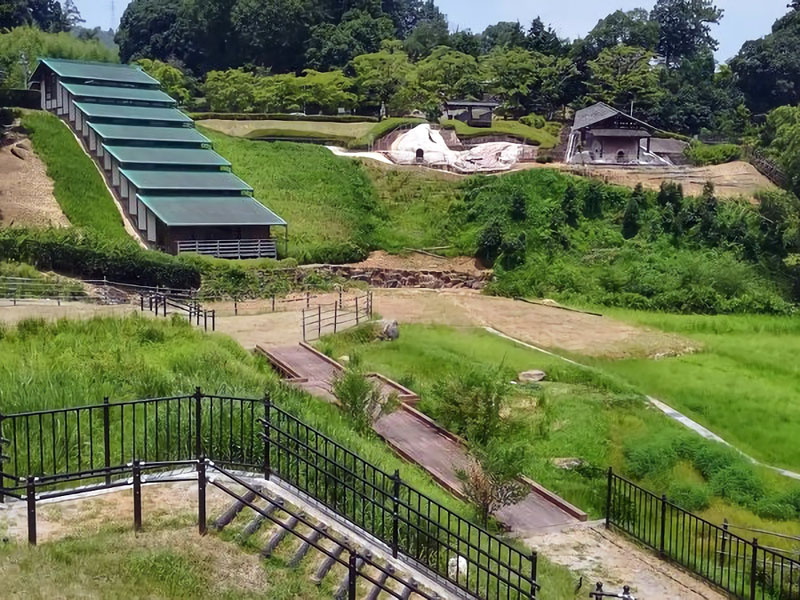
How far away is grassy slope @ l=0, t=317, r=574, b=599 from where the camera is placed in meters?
14.8

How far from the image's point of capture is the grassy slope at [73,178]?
4441cm

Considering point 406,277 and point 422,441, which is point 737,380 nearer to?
point 422,441

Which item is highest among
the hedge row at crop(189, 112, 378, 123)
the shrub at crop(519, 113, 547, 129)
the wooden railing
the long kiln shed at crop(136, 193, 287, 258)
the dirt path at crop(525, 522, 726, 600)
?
the shrub at crop(519, 113, 547, 129)

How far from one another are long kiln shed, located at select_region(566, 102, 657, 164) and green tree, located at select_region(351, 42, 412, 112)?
1686 centimetres

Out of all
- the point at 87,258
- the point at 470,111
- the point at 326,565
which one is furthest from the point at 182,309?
the point at 470,111

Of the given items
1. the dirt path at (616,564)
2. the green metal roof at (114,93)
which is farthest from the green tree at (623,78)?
the dirt path at (616,564)

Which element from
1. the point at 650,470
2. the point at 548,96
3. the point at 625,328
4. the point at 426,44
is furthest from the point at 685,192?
the point at 426,44

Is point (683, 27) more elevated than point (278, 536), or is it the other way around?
Result: point (683, 27)

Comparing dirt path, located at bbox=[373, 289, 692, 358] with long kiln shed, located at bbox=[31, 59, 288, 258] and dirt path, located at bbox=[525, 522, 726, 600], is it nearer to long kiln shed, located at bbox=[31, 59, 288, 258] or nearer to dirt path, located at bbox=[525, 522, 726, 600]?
long kiln shed, located at bbox=[31, 59, 288, 258]

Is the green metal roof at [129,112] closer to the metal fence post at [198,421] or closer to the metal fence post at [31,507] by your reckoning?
the metal fence post at [198,421]

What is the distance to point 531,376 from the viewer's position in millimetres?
26516

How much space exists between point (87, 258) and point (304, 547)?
2684 cm

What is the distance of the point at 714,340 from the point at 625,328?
319cm

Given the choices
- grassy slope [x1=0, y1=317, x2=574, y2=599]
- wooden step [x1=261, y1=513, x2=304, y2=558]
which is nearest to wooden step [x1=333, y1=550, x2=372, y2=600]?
wooden step [x1=261, y1=513, x2=304, y2=558]
